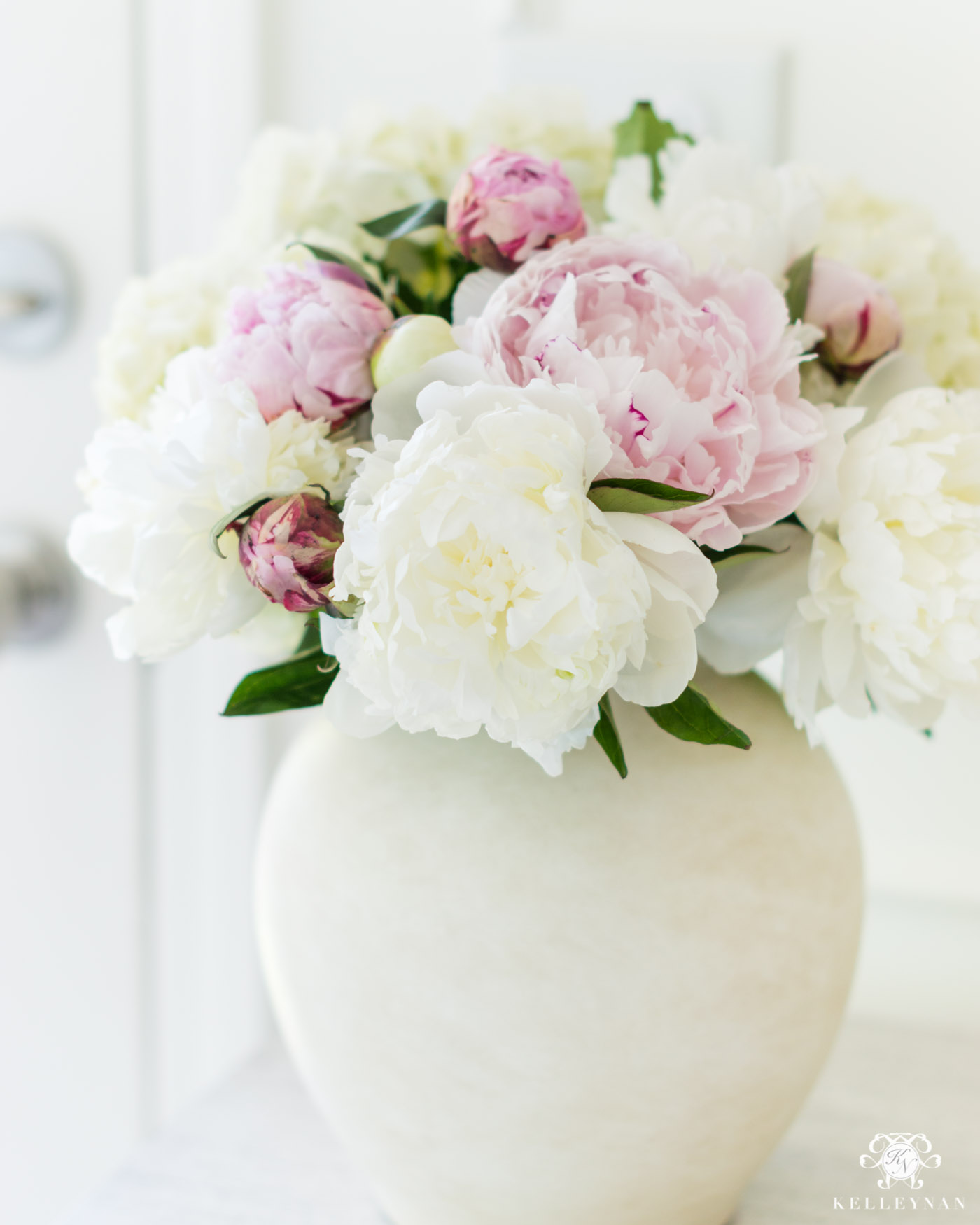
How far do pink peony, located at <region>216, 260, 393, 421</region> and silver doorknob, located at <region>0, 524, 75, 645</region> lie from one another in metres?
0.57

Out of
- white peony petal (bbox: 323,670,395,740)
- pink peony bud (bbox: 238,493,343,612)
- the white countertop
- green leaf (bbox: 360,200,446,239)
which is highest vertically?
green leaf (bbox: 360,200,446,239)

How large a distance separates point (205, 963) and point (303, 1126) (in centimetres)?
32

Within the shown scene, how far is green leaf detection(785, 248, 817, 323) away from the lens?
48cm

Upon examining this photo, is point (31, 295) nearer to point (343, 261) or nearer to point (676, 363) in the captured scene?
point (343, 261)

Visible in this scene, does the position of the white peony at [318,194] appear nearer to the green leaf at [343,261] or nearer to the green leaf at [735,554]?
the green leaf at [343,261]

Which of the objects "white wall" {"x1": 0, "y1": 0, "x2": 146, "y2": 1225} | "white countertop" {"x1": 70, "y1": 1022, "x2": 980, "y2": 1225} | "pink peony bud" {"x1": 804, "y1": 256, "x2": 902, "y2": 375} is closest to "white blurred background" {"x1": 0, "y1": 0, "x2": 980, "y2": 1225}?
"white wall" {"x1": 0, "y1": 0, "x2": 146, "y2": 1225}

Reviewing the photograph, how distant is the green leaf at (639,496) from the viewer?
1.14 feet

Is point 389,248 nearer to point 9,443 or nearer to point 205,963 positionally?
point 9,443

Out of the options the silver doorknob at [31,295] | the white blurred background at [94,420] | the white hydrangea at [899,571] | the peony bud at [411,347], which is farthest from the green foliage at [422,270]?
the silver doorknob at [31,295]

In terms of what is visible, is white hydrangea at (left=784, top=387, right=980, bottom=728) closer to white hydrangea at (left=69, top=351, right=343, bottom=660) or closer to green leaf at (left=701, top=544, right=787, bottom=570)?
green leaf at (left=701, top=544, right=787, bottom=570)

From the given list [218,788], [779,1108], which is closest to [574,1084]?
[779,1108]

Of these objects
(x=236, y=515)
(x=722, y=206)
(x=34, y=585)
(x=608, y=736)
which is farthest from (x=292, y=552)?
(x=34, y=585)

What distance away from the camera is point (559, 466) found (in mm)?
331

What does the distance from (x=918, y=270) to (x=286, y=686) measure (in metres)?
0.38
